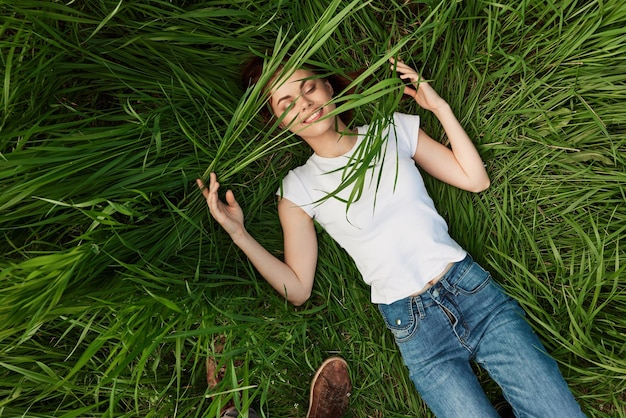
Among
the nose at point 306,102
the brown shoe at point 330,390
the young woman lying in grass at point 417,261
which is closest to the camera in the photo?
the nose at point 306,102

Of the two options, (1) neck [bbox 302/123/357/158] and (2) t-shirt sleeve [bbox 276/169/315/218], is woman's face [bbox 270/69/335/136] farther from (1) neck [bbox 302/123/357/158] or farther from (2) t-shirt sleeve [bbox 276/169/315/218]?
(2) t-shirt sleeve [bbox 276/169/315/218]

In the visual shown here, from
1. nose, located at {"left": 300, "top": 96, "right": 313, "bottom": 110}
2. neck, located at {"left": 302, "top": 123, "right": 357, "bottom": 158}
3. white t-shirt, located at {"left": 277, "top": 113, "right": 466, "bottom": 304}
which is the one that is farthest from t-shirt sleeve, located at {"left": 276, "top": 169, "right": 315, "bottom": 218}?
nose, located at {"left": 300, "top": 96, "right": 313, "bottom": 110}

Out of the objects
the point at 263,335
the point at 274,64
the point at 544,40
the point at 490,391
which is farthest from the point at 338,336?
the point at 544,40

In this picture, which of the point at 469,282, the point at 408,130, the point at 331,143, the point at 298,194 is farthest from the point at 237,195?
the point at 469,282

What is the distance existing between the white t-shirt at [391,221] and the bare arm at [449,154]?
85 millimetres

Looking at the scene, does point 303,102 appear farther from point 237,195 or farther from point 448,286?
point 448,286

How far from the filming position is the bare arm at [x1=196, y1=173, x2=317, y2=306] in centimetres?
174

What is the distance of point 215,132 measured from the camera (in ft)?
6.08

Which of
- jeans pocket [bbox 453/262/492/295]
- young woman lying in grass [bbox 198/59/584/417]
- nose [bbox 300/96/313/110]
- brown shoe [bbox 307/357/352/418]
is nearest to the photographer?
nose [bbox 300/96/313/110]

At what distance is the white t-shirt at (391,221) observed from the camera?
5.79 feet

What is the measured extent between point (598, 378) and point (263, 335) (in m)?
1.45

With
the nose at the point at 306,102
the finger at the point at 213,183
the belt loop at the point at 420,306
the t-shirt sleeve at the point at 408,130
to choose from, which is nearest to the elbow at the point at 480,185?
the t-shirt sleeve at the point at 408,130

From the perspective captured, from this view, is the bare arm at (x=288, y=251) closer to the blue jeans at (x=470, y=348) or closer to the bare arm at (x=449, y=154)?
the blue jeans at (x=470, y=348)

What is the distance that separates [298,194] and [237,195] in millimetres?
317
